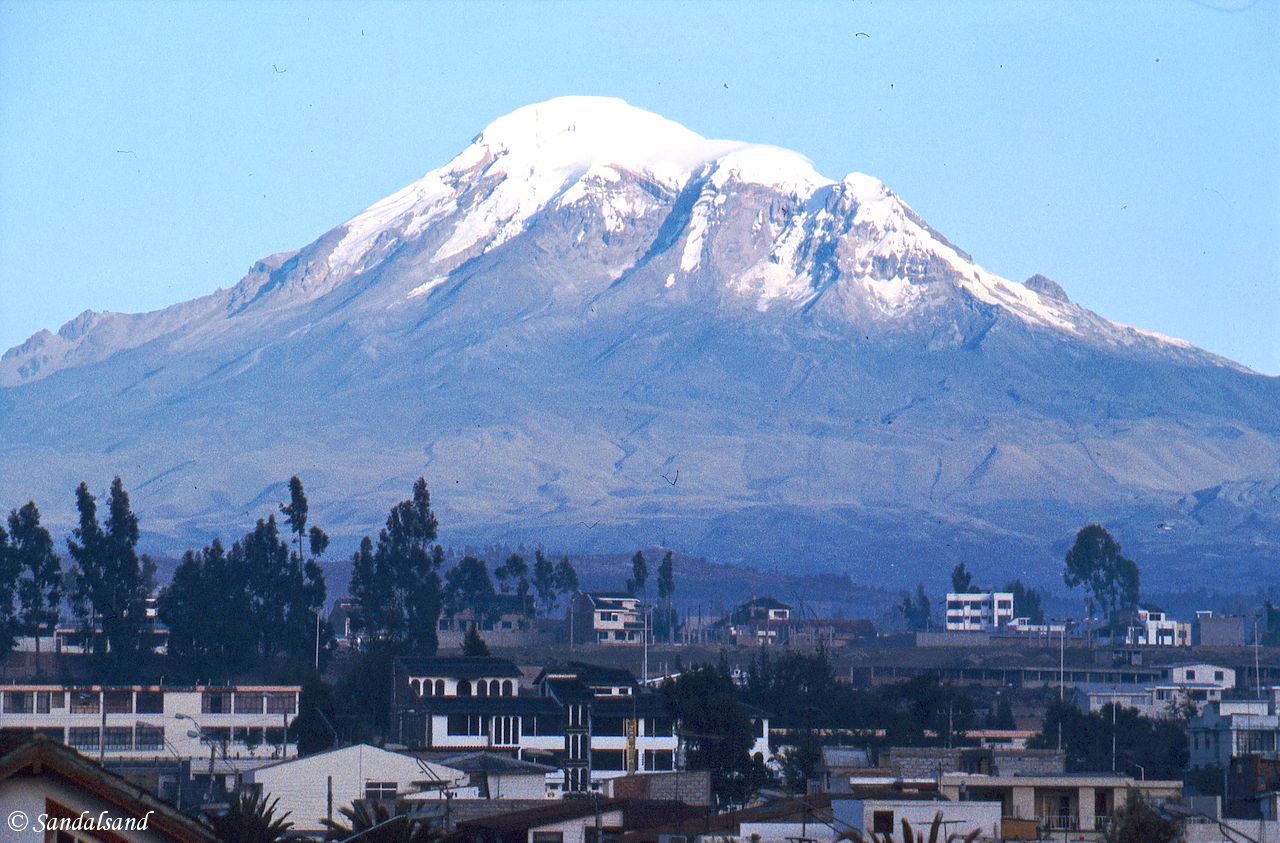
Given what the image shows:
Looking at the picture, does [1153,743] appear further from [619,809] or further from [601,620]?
[601,620]

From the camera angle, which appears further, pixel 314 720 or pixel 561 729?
pixel 314 720

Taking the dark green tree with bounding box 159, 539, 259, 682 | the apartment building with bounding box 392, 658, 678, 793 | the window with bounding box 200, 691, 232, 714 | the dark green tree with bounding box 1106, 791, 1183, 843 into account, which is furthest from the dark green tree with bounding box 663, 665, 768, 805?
the dark green tree with bounding box 159, 539, 259, 682

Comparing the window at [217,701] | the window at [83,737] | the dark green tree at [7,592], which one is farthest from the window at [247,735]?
the dark green tree at [7,592]

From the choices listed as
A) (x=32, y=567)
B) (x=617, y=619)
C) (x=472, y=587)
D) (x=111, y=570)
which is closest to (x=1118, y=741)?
(x=111, y=570)

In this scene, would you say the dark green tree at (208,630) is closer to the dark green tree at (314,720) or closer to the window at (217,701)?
the dark green tree at (314,720)

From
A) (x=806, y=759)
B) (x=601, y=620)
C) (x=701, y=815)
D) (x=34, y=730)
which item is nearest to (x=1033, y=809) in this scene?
(x=701, y=815)

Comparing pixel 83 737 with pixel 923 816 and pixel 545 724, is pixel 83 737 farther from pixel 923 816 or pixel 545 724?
pixel 923 816

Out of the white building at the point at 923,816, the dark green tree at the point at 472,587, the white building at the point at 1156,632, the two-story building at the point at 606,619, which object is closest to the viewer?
the white building at the point at 923,816

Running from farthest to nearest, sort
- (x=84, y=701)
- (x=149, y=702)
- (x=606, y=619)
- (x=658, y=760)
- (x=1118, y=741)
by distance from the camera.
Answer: (x=606, y=619), (x=149, y=702), (x=84, y=701), (x=1118, y=741), (x=658, y=760)
